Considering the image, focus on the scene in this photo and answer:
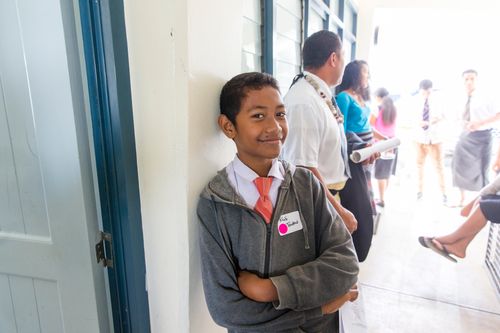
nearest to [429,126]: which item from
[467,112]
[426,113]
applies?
[426,113]

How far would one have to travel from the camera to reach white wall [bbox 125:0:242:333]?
2.66 ft

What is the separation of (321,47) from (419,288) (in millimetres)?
1855

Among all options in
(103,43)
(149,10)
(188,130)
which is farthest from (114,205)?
(149,10)

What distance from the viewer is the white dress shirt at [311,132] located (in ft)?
4.18

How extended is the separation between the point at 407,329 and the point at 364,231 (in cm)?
68

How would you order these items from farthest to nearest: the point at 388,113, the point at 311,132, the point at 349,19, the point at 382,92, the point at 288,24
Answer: the point at 349,19
the point at 382,92
the point at 388,113
the point at 288,24
the point at 311,132

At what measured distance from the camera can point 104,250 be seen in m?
0.97

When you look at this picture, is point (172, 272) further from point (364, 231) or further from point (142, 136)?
point (364, 231)

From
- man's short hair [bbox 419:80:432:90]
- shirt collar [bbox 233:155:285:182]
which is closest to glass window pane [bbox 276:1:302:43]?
shirt collar [bbox 233:155:285:182]

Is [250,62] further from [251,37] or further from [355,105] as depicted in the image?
[355,105]

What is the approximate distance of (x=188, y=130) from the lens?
836 millimetres

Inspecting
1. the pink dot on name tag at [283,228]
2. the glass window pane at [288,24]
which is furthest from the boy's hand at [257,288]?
the glass window pane at [288,24]

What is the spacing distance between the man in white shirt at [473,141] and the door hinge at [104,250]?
4.12m

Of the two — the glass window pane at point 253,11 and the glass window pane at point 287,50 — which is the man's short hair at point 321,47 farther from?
the glass window pane at point 287,50
